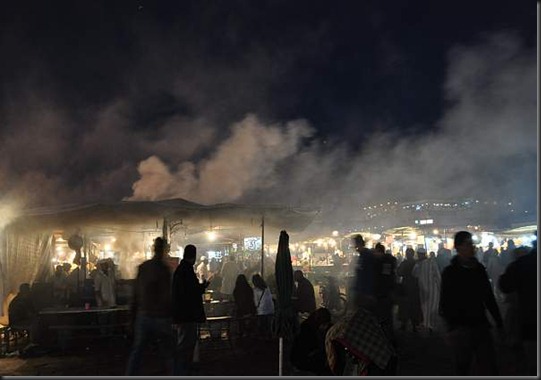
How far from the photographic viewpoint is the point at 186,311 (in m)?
5.65

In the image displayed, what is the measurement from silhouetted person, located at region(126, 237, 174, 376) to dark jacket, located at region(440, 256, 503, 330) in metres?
3.19

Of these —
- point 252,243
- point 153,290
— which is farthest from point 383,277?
point 252,243

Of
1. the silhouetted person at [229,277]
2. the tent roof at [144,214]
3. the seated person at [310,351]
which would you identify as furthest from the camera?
the silhouetted person at [229,277]

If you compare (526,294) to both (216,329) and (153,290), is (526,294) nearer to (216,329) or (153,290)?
(153,290)

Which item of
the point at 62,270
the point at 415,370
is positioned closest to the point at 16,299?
the point at 62,270

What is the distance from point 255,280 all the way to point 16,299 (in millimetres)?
4962

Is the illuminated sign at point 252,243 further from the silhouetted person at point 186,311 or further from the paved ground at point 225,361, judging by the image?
the silhouetted person at point 186,311

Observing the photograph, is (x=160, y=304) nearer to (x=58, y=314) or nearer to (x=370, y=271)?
(x=370, y=271)

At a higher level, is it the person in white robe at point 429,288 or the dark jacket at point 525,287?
the dark jacket at point 525,287

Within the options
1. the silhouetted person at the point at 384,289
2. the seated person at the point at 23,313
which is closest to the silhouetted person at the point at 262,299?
the silhouetted person at the point at 384,289

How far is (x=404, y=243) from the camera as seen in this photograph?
30.2m

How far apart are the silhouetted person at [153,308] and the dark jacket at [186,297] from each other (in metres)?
0.25

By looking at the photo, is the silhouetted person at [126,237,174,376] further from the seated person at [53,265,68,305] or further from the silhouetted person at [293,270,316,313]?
the seated person at [53,265,68,305]

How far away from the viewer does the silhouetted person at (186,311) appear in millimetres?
5562
